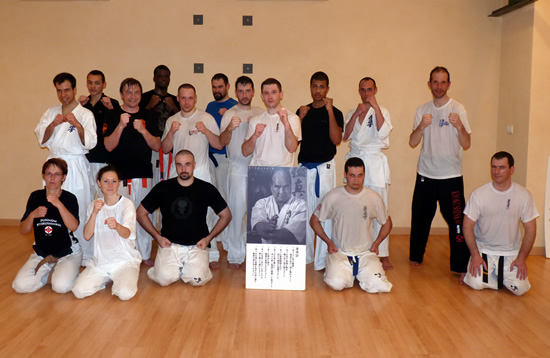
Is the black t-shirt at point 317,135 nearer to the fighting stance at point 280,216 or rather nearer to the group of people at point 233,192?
the group of people at point 233,192

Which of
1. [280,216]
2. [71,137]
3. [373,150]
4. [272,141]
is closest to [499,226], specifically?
[373,150]

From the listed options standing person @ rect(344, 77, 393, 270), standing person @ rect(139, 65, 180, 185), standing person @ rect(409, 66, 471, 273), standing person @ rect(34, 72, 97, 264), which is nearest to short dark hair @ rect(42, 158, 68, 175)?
standing person @ rect(34, 72, 97, 264)

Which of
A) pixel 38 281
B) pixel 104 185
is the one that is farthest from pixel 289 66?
pixel 38 281

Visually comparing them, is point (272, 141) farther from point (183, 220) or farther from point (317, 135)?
point (183, 220)

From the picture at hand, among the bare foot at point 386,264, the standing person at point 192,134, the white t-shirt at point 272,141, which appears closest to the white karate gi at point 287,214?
the white t-shirt at point 272,141

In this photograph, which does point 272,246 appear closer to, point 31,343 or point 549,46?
point 31,343

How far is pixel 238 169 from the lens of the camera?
5.21m

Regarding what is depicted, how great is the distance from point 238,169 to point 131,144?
39.5 inches

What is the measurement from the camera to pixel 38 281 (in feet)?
14.5

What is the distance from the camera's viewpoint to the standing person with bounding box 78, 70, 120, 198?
515cm

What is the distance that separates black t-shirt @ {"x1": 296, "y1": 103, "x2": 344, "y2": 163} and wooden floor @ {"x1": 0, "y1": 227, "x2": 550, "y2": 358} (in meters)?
1.14

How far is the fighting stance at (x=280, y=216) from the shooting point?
4.66 metres

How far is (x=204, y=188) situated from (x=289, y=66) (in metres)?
2.53

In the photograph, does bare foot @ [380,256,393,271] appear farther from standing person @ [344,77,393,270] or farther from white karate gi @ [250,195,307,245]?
white karate gi @ [250,195,307,245]
